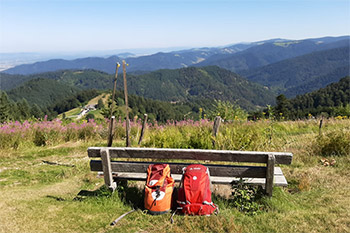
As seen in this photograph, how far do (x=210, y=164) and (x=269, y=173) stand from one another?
0.91m

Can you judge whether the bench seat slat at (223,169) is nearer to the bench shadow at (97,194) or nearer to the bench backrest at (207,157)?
the bench backrest at (207,157)

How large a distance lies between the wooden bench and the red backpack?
0.29m

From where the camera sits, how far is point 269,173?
13.4 feet

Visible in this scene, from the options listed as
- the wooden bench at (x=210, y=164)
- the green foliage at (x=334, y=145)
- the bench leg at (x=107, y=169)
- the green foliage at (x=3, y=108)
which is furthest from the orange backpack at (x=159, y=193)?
the green foliage at (x=3, y=108)

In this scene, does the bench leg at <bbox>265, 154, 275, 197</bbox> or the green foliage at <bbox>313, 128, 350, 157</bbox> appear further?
the green foliage at <bbox>313, 128, 350, 157</bbox>

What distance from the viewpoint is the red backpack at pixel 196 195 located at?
3.90 meters

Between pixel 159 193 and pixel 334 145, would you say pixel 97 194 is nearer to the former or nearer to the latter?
pixel 159 193

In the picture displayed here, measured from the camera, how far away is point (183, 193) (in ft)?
13.2

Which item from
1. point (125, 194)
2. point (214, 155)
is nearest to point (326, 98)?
point (214, 155)

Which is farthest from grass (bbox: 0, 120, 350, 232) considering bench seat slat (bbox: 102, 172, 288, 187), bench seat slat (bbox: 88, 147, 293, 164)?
bench seat slat (bbox: 88, 147, 293, 164)

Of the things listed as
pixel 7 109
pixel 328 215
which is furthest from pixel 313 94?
pixel 328 215

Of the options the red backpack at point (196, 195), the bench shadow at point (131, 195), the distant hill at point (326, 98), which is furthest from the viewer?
the distant hill at point (326, 98)

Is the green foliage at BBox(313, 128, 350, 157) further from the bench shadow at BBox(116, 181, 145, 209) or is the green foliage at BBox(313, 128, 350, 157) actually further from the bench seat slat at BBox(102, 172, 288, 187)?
the bench shadow at BBox(116, 181, 145, 209)

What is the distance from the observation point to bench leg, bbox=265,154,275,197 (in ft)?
12.9
